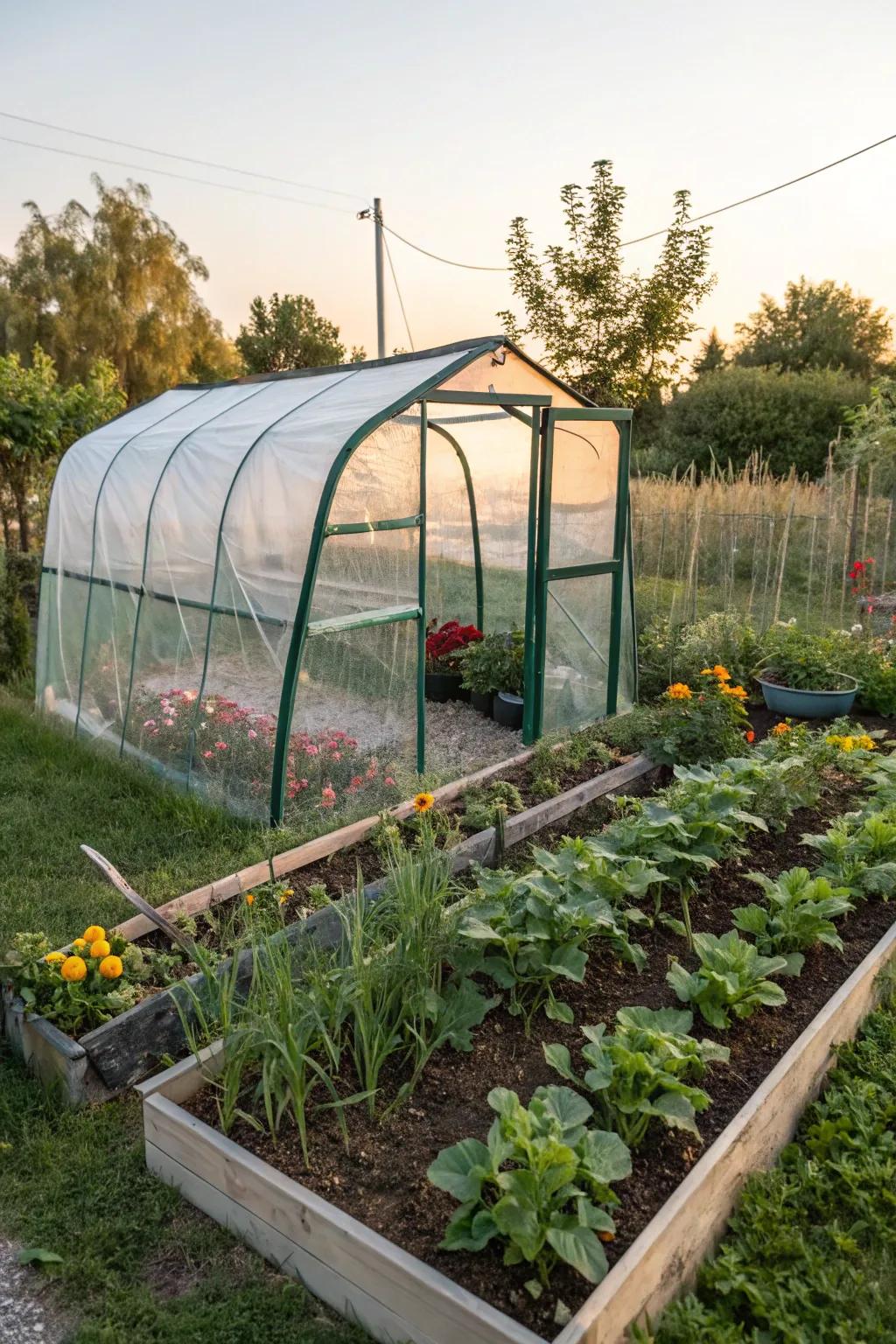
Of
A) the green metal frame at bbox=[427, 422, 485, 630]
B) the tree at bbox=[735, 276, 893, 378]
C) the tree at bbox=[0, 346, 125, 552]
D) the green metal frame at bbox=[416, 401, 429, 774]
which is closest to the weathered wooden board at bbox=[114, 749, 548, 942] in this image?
the green metal frame at bbox=[416, 401, 429, 774]

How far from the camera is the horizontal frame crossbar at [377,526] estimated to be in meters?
4.12

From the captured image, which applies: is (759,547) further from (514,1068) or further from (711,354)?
(711,354)

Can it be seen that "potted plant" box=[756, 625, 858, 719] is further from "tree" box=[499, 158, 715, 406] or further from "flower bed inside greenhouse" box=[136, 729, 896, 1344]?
"tree" box=[499, 158, 715, 406]

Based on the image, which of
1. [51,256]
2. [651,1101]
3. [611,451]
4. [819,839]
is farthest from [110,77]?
[51,256]

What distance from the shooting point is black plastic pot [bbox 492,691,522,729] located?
5.94 meters

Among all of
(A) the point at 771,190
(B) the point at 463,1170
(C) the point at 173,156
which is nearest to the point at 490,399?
(B) the point at 463,1170

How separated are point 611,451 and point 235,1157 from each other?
15.9 feet

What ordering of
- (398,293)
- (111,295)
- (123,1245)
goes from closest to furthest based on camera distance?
(123,1245) < (398,293) < (111,295)

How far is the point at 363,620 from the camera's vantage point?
14.4ft

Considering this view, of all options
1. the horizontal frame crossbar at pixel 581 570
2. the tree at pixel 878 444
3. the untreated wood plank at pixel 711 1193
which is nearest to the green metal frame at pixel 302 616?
the horizontal frame crossbar at pixel 581 570

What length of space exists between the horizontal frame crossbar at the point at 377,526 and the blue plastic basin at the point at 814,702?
9.55 feet

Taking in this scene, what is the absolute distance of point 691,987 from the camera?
2.52 m

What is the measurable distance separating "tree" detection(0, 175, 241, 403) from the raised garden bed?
23.6 meters

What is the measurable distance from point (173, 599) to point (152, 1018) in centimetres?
269
